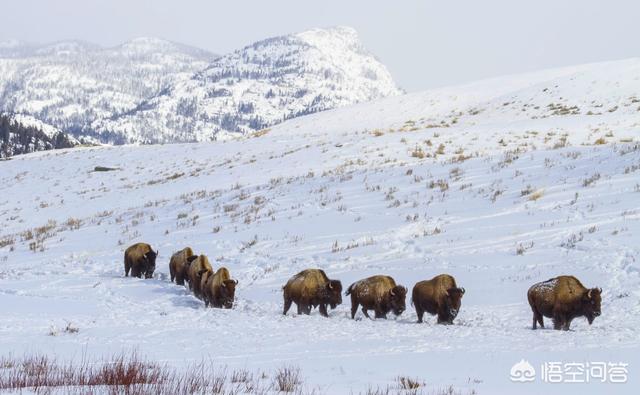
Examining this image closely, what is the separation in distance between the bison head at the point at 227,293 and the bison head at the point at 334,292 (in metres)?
2.04

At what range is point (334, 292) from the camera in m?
11.6

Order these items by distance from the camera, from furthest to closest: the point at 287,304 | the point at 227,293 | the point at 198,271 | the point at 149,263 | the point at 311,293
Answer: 1. the point at 149,263
2. the point at 198,271
3. the point at 227,293
4. the point at 287,304
5. the point at 311,293

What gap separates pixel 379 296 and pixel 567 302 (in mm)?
3229

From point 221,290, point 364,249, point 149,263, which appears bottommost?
point 221,290

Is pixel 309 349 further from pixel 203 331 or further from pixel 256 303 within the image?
pixel 256 303

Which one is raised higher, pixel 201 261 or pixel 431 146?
pixel 431 146

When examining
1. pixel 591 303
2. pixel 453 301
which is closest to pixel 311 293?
pixel 453 301

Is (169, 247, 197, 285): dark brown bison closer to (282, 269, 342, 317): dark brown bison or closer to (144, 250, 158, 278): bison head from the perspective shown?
(144, 250, 158, 278): bison head

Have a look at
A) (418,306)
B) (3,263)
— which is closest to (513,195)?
(418,306)

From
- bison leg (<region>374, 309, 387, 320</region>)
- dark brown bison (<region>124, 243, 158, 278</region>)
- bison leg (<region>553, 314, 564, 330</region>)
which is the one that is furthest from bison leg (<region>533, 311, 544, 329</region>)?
dark brown bison (<region>124, 243, 158, 278</region>)

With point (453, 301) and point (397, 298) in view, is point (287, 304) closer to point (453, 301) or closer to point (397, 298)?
point (397, 298)

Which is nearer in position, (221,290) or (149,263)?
(221,290)

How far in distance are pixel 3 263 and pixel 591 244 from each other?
670 inches

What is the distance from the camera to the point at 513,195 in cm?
1834
